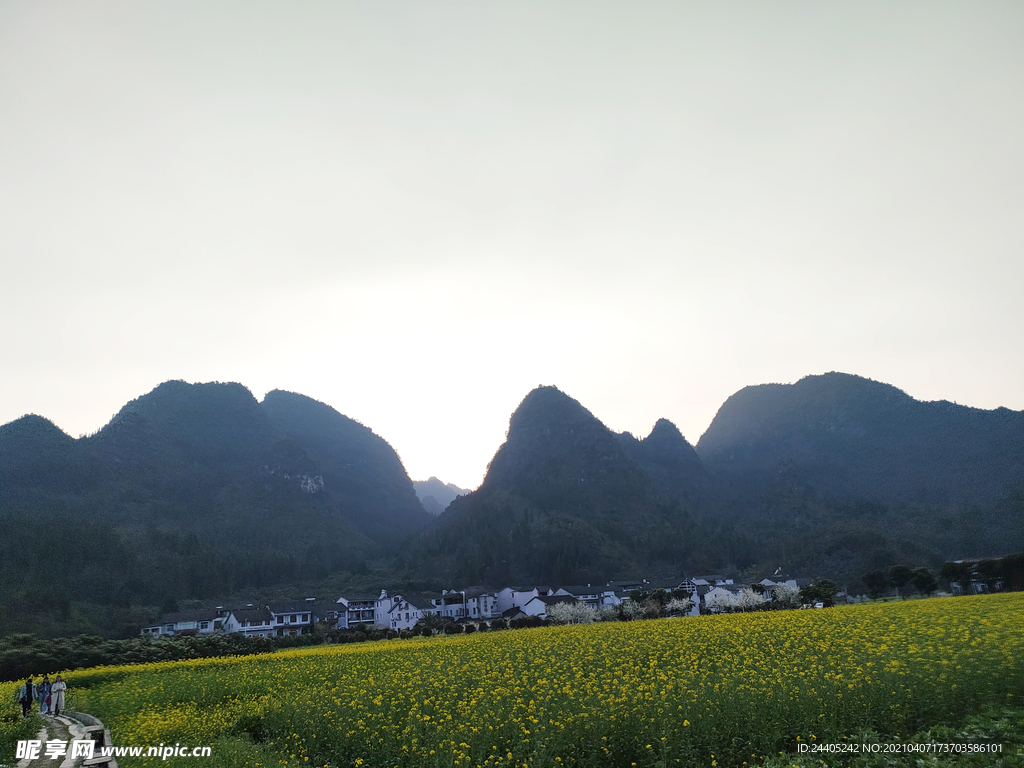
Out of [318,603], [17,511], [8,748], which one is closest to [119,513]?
[17,511]

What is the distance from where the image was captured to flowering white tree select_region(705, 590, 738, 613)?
269ft

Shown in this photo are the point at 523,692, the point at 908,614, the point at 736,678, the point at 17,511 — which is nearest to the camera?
the point at 736,678

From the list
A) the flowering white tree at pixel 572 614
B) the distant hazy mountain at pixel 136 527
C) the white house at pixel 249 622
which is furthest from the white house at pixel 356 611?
the flowering white tree at pixel 572 614

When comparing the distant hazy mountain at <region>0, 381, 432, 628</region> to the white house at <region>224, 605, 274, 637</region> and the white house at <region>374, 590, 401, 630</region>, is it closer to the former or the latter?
the white house at <region>224, 605, 274, 637</region>

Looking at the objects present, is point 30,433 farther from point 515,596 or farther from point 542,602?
point 542,602

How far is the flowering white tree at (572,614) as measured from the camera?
8069cm

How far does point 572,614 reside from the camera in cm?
8200

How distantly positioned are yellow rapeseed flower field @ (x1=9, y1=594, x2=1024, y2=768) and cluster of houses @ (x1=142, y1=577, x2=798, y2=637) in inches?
2427

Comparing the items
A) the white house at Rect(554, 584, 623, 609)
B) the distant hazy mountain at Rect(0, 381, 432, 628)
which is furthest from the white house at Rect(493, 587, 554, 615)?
the distant hazy mountain at Rect(0, 381, 432, 628)

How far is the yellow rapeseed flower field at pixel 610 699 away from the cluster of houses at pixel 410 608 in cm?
6164

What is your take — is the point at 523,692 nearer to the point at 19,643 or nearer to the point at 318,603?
the point at 19,643

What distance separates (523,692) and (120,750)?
444 inches

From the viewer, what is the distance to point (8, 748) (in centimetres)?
1770

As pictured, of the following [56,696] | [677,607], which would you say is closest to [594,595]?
[677,607]
